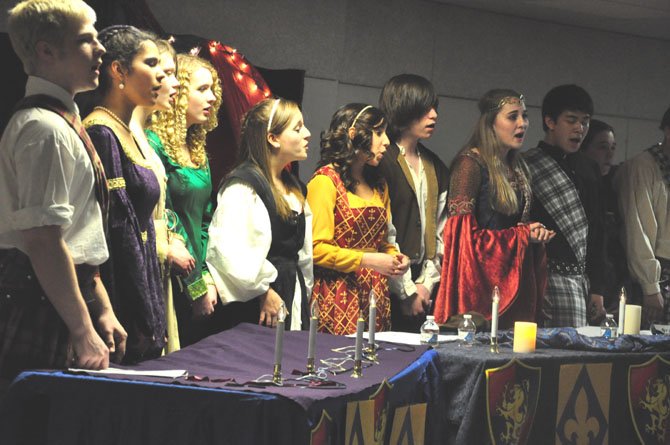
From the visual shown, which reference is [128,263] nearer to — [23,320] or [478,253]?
[23,320]

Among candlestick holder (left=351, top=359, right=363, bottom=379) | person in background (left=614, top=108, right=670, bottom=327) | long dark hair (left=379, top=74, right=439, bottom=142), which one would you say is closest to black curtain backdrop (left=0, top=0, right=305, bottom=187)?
long dark hair (left=379, top=74, right=439, bottom=142)

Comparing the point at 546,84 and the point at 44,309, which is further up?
the point at 546,84

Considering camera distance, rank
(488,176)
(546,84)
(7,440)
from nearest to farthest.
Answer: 1. (7,440)
2. (488,176)
3. (546,84)

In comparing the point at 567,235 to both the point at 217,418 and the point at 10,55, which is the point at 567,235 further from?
the point at 217,418

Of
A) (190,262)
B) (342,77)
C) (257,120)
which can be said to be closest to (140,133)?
(190,262)

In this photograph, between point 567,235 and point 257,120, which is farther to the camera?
point 567,235

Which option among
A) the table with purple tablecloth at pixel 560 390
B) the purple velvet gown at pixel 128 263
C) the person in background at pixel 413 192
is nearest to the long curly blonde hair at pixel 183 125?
the purple velvet gown at pixel 128 263

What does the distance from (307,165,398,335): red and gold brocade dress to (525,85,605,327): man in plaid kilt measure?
0.92m

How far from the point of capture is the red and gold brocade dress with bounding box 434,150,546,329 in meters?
4.61

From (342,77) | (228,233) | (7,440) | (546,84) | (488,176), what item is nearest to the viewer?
(7,440)

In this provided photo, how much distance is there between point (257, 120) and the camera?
156 inches

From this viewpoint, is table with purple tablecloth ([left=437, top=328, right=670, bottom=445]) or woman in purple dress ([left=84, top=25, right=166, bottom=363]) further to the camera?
table with purple tablecloth ([left=437, top=328, right=670, bottom=445])

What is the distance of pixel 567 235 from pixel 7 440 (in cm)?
315

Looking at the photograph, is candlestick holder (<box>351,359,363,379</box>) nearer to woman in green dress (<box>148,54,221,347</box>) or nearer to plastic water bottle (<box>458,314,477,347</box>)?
plastic water bottle (<box>458,314,477,347</box>)
